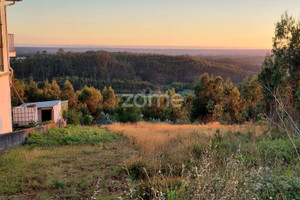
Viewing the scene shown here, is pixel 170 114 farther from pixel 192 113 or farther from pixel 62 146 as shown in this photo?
pixel 62 146

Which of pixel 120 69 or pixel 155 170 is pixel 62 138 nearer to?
pixel 155 170

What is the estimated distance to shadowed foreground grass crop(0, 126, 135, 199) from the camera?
4.02m

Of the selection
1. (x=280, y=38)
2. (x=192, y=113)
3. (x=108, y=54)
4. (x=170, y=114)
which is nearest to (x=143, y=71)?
(x=108, y=54)

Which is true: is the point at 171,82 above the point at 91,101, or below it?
above

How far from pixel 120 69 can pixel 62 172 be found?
71122mm

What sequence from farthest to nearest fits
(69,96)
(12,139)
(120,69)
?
(120,69) < (69,96) < (12,139)

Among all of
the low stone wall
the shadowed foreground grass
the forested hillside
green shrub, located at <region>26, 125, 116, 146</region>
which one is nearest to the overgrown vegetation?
the shadowed foreground grass

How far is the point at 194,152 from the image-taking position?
221 inches

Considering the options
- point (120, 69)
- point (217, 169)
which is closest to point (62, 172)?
point (217, 169)

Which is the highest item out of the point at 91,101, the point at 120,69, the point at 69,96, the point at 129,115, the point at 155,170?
the point at 120,69

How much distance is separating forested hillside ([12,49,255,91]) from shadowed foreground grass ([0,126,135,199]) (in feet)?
165

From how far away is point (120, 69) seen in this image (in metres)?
75.0

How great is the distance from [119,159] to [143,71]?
7135cm

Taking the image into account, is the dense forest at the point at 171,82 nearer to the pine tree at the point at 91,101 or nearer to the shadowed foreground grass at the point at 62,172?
the pine tree at the point at 91,101
